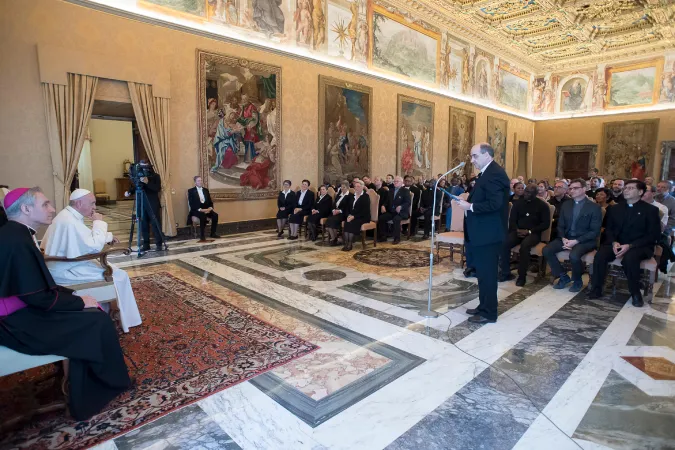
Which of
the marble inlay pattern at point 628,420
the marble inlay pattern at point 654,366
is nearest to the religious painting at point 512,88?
the marble inlay pattern at point 654,366

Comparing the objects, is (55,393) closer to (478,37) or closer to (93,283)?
(93,283)

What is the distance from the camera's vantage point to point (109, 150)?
15.3 metres

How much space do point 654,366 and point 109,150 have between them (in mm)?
17338

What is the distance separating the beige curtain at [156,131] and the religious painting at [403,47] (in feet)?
23.7

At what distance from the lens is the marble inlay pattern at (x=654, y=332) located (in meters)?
3.70

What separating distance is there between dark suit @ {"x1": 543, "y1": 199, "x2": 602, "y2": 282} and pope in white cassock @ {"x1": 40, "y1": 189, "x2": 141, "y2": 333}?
216 inches

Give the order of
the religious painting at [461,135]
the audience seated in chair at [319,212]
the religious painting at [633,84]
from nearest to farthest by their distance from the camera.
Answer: the audience seated in chair at [319,212] < the religious painting at [461,135] < the religious painting at [633,84]

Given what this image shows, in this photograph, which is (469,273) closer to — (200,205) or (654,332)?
(654,332)

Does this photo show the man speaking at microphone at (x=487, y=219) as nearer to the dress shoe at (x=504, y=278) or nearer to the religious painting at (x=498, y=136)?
the dress shoe at (x=504, y=278)

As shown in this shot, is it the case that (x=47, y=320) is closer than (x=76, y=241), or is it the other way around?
(x=47, y=320)

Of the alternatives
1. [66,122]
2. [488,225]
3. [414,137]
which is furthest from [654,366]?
[414,137]

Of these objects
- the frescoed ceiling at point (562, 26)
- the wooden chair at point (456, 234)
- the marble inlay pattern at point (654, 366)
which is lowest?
the marble inlay pattern at point (654, 366)

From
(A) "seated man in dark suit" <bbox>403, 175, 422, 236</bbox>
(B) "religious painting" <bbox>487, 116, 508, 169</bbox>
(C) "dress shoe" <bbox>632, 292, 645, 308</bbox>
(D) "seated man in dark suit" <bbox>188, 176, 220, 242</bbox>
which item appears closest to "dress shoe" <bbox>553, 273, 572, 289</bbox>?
(C) "dress shoe" <bbox>632, 292, 645, 308</bbox>

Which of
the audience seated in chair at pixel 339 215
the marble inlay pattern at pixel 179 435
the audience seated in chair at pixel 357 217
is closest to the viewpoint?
the marble inlay pattern at pixel 179 435
